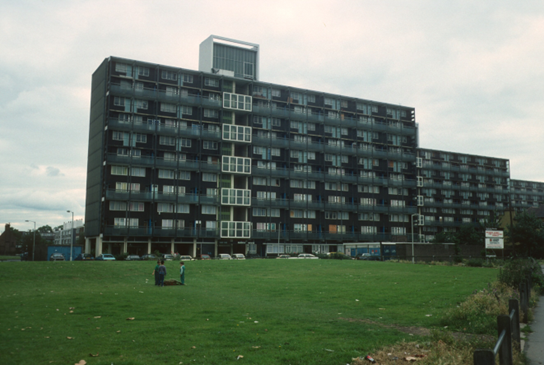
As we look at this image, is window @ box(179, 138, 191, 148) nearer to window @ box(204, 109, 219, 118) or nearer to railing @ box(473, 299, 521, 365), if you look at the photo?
window @ box(204, 109, 219, 118)

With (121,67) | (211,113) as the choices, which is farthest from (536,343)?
(121,67)

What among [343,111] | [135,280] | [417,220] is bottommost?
[135,280]

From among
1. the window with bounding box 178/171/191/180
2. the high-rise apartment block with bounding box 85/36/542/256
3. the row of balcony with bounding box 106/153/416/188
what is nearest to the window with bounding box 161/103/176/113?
the high-rise apartment block with bounding box 85/36/542/256

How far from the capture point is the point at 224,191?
92812 mm

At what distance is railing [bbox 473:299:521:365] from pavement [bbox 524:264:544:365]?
62cm

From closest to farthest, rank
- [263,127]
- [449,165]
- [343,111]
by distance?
[263,127]
[343,111]
[449,165]

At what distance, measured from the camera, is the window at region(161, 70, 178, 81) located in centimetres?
9156

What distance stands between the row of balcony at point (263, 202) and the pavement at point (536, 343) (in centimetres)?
7696

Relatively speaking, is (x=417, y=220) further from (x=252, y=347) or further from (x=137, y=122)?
(x=252, y=347)

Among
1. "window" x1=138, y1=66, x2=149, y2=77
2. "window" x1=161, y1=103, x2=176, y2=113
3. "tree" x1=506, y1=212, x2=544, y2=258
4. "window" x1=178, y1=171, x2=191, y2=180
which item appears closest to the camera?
"tree" x1=506, y1=212, x2=544, y2=258

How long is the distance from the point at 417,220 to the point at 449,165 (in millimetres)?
36845

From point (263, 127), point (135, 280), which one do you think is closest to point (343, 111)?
point (263, 127)

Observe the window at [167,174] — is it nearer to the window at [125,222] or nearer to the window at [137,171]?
the window at [137,171]

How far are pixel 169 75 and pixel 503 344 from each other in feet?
300
